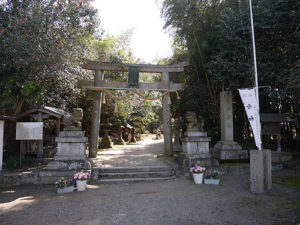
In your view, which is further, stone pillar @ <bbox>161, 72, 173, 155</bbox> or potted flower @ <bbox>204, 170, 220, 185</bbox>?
stone pillar @ <bbox>161, 72, 173, 155</bbox>

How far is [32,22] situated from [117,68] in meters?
3.67

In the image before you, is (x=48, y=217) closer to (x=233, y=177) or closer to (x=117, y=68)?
(x=233, y=177)

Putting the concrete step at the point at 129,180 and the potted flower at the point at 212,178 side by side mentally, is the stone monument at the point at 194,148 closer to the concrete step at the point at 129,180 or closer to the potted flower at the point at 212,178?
the potted flower at the point at 212,178

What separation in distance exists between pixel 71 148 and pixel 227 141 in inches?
236

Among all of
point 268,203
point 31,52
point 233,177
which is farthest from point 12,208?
point 233,177

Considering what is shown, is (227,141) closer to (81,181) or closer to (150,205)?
(150,205)

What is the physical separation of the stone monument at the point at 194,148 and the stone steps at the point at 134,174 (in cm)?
67

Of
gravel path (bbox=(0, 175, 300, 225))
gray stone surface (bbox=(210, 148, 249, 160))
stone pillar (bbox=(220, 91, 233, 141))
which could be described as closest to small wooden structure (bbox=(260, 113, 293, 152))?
stone pillar (bbox=(220, 91, 233, 141))

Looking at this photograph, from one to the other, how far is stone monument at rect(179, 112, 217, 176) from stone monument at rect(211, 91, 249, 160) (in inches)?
38.0

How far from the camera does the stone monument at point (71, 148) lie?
6527 mm

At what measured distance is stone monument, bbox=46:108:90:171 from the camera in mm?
6527

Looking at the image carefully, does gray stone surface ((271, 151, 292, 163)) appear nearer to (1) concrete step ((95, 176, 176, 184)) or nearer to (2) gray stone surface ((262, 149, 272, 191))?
(2) gray stone surface ((262, 149, 272, 191))

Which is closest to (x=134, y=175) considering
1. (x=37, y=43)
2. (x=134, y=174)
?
(x=134, y=174)

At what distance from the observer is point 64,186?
17.8 feet
